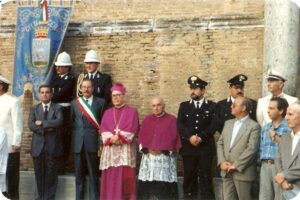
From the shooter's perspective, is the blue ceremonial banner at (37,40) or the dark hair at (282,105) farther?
the blue ceremonial banner at (37,40)

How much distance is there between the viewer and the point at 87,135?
9.33 metres

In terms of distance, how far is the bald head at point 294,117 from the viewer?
704cm

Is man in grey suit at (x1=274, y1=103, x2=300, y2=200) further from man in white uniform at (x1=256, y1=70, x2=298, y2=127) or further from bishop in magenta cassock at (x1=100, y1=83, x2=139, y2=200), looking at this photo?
bishop in magenta cassock at (x1=100, y1=83, x2=139, y2=200)

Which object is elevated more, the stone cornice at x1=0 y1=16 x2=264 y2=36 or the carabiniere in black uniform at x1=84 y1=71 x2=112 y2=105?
the stone cornice at x1=0 y1=16 x2=264 y2=36

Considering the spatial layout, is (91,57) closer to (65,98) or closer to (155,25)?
(65,98)

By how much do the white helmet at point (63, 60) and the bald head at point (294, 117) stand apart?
4.49 m

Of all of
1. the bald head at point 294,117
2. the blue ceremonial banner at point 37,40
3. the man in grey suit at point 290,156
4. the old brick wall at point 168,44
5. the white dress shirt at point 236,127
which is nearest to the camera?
the man in grey suit at point 290,156

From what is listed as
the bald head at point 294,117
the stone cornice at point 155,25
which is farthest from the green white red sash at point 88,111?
the bald head at point 294,117

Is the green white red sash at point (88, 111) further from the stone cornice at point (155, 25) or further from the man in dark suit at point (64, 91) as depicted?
the stone cornice at point (155, 25)

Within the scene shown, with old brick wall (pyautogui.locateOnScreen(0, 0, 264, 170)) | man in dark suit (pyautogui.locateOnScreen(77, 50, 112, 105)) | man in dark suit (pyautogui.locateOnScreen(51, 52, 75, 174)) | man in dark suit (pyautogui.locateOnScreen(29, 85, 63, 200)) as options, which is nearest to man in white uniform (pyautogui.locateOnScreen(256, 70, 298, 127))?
old brick wall (pyautogui.locateOnScreen(0, 0, 264, 170))

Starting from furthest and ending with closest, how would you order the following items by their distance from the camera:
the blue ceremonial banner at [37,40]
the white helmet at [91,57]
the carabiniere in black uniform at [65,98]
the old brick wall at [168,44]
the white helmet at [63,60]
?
the blue ceremonial banner at [37,40], the old brick wall at [168,44], the white helmet at [63,60], the white helmet at [91,57], the carabiniere in black uniform at [65,98]

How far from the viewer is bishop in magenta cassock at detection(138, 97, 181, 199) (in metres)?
8.84

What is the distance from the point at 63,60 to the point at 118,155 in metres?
2.26

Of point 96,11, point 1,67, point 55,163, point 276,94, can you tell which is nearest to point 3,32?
point 1,67
